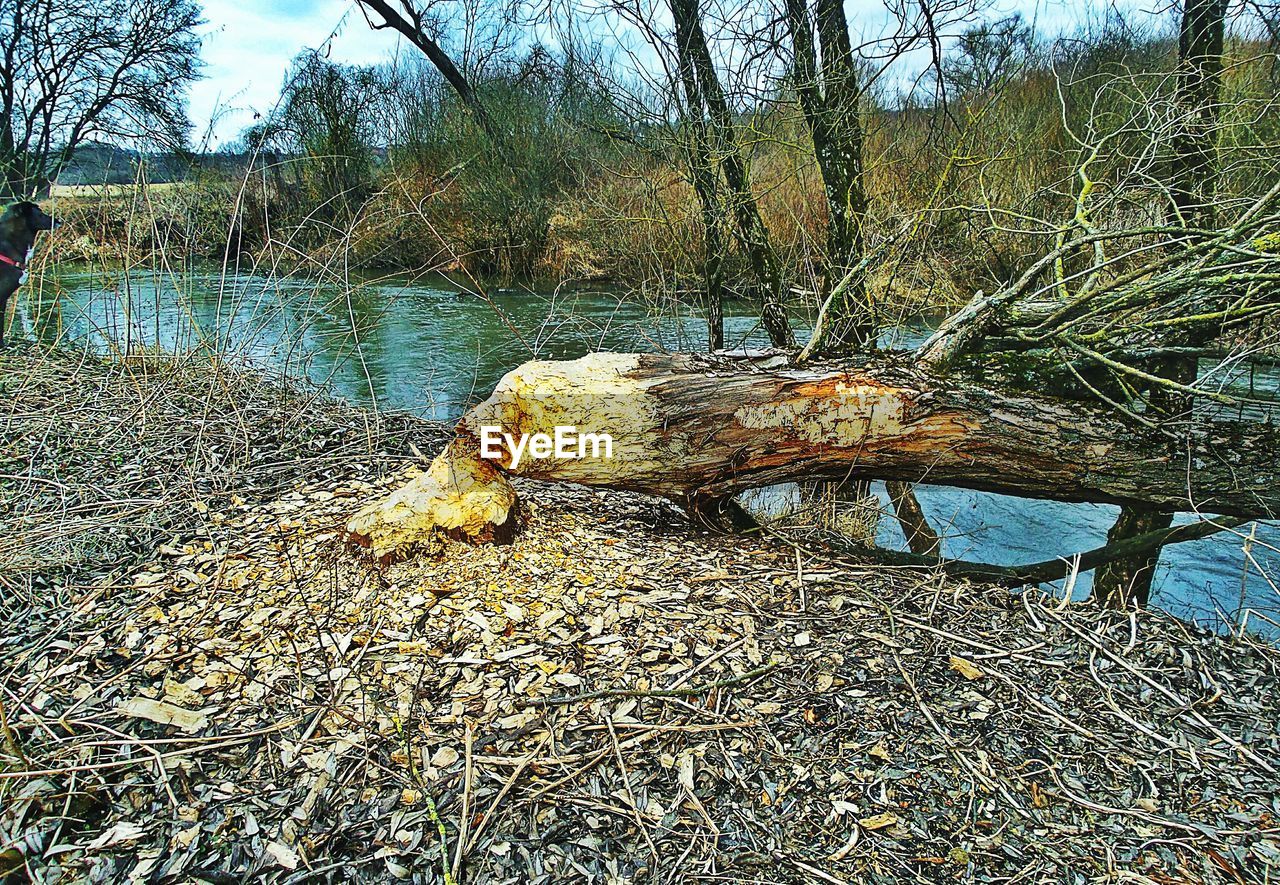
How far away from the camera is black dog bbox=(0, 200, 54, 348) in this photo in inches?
207

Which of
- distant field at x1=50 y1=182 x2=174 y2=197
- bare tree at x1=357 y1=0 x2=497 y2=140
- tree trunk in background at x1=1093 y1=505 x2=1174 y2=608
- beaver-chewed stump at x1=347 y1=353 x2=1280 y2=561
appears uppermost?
bare tree at x1=357 y1=0 x2=497 y2=140

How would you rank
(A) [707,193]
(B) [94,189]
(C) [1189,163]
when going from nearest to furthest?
(A) [707,193]
(B) [94,189]
(C) [1189,163]

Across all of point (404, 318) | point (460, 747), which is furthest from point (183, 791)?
point (404, 318)

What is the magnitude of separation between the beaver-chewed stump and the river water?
434mm

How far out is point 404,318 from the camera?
30.5 ft

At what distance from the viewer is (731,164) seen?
175 inches

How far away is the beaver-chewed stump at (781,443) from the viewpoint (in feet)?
9.27

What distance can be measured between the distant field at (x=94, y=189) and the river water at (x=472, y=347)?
49cm

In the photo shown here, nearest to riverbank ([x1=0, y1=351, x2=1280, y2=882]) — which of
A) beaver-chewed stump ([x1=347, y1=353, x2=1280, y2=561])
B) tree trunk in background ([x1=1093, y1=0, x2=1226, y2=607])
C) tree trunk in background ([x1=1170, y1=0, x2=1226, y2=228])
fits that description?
beaver-chewed stump ([x1=347, y1=353, x2=1280, y2=561])

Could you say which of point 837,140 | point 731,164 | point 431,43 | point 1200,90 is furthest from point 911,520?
point 431,43

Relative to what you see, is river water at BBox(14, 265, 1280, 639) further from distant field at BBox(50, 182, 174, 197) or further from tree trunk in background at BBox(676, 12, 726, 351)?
distant field at BBox(50, 182, 174, 197)

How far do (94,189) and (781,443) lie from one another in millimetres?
4672

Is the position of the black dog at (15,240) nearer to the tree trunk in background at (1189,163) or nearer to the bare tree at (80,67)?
the bare tree at (80,67)

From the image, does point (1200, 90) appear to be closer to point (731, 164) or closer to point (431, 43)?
point (731, 164)
